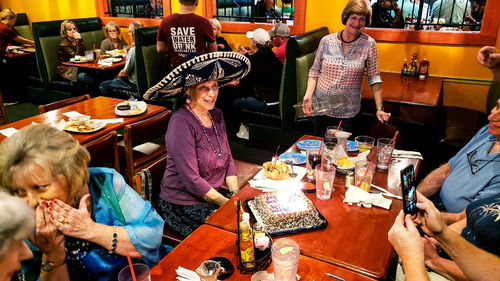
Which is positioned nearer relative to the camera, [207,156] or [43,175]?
[43,175]

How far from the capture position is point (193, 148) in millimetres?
2223

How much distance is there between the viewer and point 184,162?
2.18 m

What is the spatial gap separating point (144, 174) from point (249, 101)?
2574mm

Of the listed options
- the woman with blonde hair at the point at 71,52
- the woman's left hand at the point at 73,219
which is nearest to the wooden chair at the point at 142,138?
the woman's left hand at the point at 73,219

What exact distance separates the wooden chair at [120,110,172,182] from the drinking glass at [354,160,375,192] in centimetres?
159

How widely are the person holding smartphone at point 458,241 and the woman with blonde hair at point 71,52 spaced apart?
17.9 feet

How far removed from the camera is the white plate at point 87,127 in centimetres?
300

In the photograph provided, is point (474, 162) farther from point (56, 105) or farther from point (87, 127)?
point (56, 105)

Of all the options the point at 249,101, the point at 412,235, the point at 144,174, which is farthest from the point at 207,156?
the point at 249,101

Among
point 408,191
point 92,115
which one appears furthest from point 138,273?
point 92,115

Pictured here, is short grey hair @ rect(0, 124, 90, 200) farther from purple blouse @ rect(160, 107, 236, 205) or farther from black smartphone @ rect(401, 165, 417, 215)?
black smartphone @ rect(401, 165, 417, 215)

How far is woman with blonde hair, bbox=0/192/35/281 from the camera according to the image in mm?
975

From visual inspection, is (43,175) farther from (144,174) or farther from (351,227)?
(351,227)

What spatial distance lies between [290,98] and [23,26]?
7.06 m
